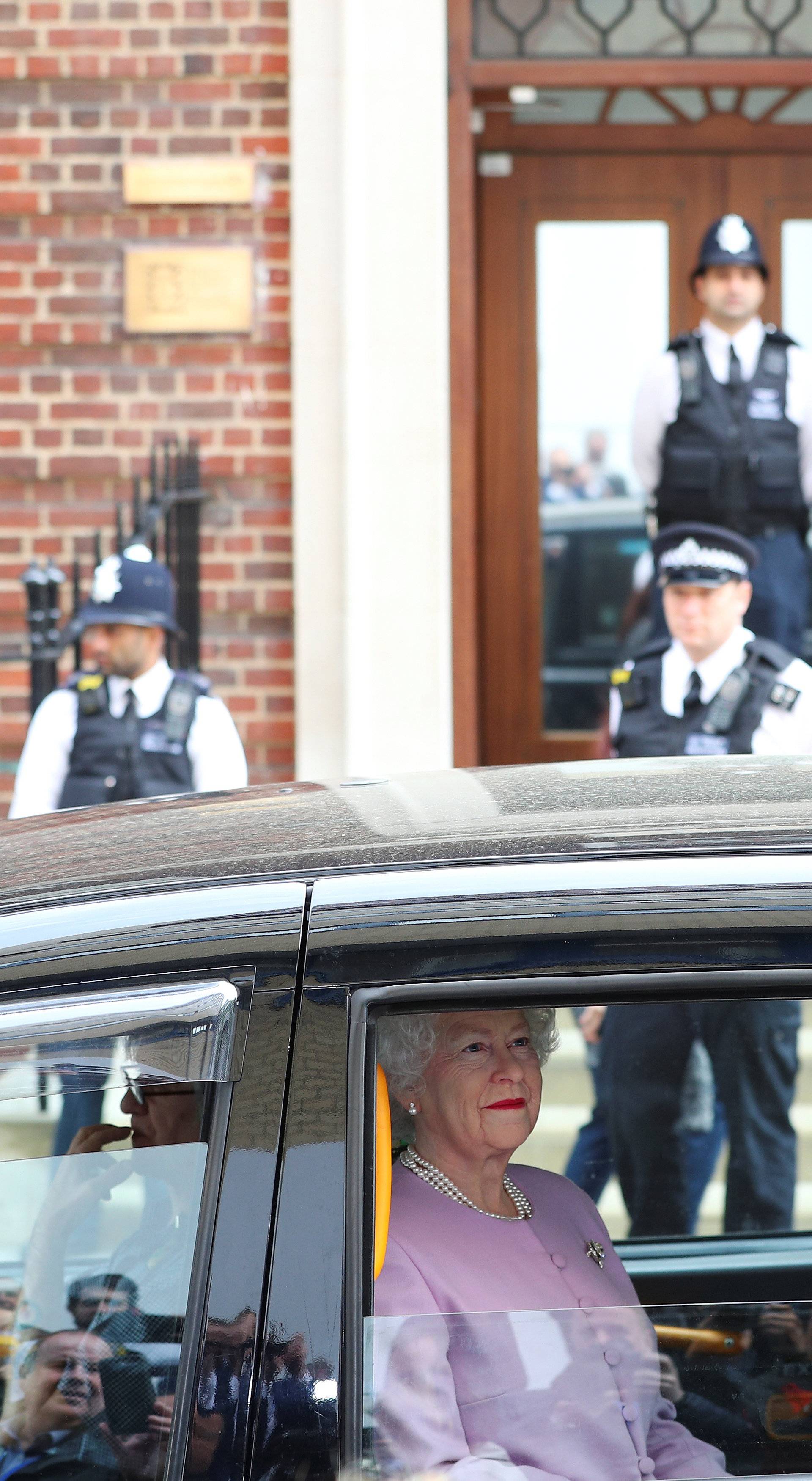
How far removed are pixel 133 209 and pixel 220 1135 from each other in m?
4.62

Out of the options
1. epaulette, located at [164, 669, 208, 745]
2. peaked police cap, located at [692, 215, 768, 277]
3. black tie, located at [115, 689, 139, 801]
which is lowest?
black tie, located at [115, 689, 139, 801]

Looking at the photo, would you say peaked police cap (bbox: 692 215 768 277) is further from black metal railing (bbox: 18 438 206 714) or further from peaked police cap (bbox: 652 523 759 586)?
black metal railing (bbox: 18 438 206 714)

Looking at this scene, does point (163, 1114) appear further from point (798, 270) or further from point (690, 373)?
point (798, 270)

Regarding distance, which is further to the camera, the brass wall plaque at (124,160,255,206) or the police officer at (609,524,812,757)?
the brass wall plaque at (124,160,255,206)

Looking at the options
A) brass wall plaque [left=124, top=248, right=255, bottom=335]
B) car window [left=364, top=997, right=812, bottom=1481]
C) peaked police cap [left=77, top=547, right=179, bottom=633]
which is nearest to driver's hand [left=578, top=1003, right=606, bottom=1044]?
car window [left=364, top=997, right=812, bottom=1481]

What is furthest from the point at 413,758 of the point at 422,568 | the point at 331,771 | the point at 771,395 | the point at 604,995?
the point at 604,995

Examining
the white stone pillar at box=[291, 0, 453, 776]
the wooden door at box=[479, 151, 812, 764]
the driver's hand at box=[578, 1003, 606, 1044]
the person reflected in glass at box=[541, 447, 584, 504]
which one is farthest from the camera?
the person reflected in glass at box=[541, 447, 584, 504]

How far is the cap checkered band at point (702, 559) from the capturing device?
406 centimetres

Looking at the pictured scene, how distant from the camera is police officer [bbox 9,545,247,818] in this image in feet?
14.4

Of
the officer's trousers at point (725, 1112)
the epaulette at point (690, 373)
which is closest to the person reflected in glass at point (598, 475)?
the epaulette at point (690, 373)

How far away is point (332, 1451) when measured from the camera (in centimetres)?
144

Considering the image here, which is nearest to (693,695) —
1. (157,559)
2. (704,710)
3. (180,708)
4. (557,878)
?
(704,710)

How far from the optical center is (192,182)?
17.9 ft

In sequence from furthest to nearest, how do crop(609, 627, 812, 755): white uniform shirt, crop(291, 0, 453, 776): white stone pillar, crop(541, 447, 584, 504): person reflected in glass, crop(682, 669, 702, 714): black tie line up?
crop(541, 447, 584, 504): person reflected in glass → crop(291, 0, 453, 776): white stone pillar → crop(682, 669, 702, 714): black tie → crop(609, 627, 812, 755): white uniform shirt
